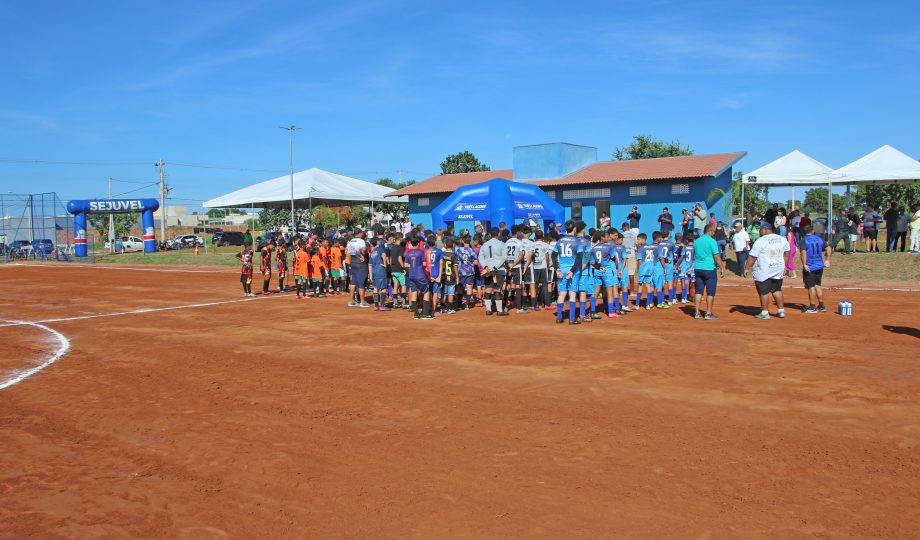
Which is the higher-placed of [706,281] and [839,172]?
[839,172]

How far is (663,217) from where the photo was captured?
79.5 feet

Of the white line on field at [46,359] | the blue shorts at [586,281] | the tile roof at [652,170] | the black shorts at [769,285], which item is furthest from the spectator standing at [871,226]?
the white line on field at [46,359]

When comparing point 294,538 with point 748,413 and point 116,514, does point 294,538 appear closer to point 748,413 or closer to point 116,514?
point 116,514

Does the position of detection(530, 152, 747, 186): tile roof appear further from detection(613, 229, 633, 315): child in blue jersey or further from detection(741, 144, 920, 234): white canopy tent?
detection(613, 229, 633, 315): child in blue jersey

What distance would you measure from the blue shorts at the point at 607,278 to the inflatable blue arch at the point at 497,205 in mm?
7356

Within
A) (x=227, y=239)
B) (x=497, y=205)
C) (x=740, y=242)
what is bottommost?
(x=740, y=242)

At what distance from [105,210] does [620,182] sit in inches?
1349

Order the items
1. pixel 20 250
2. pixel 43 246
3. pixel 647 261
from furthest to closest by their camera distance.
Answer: pixel 20 250 < pixel 43 246 < pixel 647 261

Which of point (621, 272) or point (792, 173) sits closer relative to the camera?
point (621, 272)

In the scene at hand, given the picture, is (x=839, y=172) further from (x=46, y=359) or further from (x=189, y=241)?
(x=189, y=241)

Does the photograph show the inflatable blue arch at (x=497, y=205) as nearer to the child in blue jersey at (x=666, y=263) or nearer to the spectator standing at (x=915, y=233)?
the child in blue jersey at (x=666, y=263)

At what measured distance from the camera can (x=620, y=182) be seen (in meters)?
35.3

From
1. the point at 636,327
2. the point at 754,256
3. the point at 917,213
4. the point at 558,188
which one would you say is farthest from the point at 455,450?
the point at 558,188

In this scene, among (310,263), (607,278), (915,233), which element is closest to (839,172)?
(915,233)
